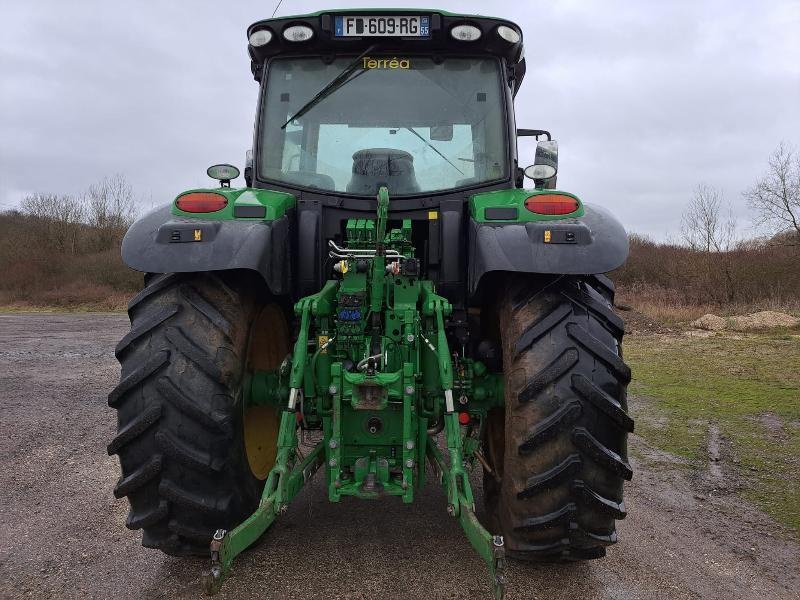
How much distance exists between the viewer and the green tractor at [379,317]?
7.73ft

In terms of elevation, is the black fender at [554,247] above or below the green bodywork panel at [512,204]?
below

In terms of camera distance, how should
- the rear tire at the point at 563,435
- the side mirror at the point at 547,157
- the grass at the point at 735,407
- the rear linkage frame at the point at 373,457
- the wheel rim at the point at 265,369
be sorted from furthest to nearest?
the grass at the point at 735,407, the side mirror at the point at 547,157, the wheel rim at the point at 265,369, the rear tire at the point at 563,435, the rear linkage frame at the point at 373,457

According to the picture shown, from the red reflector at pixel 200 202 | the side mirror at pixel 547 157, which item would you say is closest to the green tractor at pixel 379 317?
the red reflector at pixel 200 202

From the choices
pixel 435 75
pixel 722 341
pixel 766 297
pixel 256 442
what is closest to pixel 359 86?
pixel 435 75

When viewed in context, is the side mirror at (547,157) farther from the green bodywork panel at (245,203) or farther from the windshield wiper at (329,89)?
the green bodywork panel at (245,203)

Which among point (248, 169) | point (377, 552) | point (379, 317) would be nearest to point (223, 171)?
point (248, 169)

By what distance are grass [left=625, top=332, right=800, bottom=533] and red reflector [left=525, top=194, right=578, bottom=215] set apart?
2.19 meters

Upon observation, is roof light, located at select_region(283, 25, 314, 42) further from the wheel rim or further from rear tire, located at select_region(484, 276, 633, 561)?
rear tire, located at select_region(484, 276, 633, 561)

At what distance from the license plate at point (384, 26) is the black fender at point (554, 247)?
122 centimetres

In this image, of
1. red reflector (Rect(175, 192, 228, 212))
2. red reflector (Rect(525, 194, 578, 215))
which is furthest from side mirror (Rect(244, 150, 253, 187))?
red reflector (Rect(525, 194, 578, 215))

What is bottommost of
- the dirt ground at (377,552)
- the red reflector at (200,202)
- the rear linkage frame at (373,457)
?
the dirt ground at (377,552)

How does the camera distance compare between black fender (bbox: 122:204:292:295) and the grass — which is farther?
the grass

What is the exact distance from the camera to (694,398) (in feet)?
21.7

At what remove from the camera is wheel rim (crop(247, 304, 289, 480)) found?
10.3 feet
